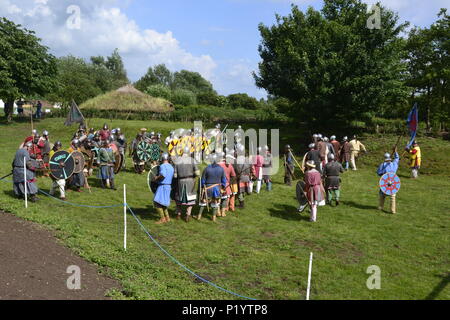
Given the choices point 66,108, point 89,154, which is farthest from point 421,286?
point 66,108

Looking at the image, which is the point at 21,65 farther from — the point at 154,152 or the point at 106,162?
the point at 106,162

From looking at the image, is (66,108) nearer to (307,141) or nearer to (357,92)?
(307,141)

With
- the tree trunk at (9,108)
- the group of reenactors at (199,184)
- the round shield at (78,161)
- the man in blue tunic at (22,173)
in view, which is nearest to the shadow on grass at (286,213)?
the group of reenactors at (199,184)

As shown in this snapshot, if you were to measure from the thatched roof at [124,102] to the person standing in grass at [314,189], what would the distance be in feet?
83.1

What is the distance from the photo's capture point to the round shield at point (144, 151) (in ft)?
53.4

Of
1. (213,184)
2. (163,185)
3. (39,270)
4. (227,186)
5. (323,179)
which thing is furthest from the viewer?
(323,179)

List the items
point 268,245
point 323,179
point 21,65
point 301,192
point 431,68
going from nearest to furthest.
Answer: point 268,245 → point 301,192 → point 323,179 → point 431,68 → point 21,65

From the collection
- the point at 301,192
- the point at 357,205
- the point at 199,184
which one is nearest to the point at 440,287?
the point at 301,192

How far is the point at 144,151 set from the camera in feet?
54.0

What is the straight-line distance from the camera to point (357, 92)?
2217 cm

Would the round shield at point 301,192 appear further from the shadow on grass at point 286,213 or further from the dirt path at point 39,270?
the dirt path at point 39,270

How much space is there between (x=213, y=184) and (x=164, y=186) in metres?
1.36

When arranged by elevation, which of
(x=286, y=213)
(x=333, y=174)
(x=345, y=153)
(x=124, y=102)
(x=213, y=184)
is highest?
(x=124, y=102)
